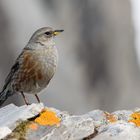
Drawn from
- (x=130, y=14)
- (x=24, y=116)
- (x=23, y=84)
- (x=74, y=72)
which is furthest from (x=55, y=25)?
(x=24, y=116)

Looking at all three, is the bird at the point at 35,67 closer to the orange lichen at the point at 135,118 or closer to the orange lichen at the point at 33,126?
the orange lichen at the point at 135,118

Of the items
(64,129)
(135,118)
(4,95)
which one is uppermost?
(64,129)

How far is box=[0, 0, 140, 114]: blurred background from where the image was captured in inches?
1096

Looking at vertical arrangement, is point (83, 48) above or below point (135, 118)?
below

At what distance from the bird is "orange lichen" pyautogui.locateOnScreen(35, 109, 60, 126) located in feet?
9.16

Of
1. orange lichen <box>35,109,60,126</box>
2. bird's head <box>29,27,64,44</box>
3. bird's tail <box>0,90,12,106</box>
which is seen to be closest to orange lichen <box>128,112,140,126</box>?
orange lichen <box>35,109,60,126</box>

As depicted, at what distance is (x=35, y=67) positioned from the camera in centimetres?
1377

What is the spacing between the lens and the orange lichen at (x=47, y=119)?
1035cm

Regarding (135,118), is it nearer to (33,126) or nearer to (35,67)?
(33,126)

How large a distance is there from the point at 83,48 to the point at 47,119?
19199 mm

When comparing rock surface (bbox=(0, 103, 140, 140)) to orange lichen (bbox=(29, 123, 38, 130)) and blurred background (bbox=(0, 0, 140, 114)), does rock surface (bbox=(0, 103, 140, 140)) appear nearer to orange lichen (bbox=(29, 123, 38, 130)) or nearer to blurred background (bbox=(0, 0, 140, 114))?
orange lichen (bbox=(29, 123, 38, 130))

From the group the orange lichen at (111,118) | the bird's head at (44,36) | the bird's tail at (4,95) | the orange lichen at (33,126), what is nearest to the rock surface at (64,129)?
the orange lichen at (33,126)

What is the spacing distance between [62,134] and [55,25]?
19.0 m

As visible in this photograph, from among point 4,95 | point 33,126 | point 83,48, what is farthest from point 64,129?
point 83,48
